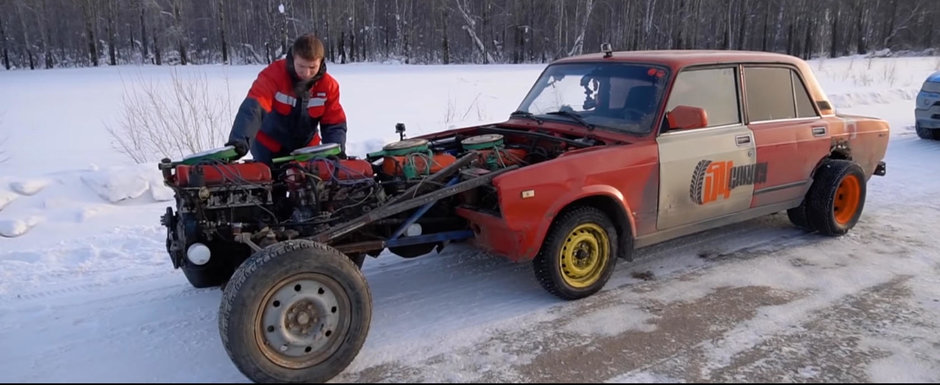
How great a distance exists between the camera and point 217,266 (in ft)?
13.0

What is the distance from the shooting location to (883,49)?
47562 mm

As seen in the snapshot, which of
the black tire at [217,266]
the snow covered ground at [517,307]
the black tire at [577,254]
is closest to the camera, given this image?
the snow covered ground at [517,307]

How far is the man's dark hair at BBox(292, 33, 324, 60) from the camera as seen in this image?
4273 mm

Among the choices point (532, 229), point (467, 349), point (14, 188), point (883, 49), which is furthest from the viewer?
point (883, 49)

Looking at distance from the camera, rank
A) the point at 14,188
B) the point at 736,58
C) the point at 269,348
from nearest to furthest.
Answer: the point at 269,348
the point at 736,58
the point at 14,188

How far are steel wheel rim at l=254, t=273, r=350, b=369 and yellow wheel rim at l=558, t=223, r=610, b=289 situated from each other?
1599 millimetres

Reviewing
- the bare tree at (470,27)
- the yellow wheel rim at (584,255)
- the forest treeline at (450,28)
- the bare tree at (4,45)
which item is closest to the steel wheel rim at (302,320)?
the yellow wheel rim at (584,255)

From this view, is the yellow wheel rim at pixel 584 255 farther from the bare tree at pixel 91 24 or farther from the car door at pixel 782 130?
the bare tree at pixel 91 24

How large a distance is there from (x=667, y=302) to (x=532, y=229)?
45.5 inches

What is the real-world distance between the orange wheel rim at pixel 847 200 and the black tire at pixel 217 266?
5.22 m

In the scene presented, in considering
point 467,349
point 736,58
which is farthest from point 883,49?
point 467,349

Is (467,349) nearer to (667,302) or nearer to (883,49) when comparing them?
(667,302)

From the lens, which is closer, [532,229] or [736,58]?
[532,229]

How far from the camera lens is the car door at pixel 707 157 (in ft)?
15.1
